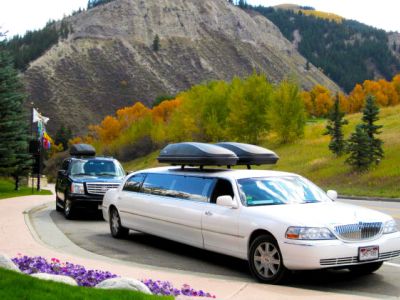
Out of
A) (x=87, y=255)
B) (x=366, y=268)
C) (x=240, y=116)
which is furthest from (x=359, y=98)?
(x=366, y=268)

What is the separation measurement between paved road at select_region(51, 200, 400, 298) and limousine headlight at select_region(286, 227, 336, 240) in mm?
748

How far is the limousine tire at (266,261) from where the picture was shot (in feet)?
25.6

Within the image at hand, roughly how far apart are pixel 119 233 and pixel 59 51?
558 ft

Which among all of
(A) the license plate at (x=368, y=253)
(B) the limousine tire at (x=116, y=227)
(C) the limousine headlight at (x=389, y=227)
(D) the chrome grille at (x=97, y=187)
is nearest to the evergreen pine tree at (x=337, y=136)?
(D) the chrome grille at (x=97, y=187)

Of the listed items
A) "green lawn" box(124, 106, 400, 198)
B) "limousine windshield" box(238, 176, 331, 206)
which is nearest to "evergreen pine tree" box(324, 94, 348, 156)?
"green lawn" box(124, 106, 400, 198)

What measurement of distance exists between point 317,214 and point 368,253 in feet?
2.82

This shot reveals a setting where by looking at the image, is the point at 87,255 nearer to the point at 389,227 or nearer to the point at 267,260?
the point at 267,260

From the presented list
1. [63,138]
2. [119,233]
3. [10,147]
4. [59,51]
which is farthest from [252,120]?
[59,51]

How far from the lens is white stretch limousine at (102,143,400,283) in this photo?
761 centimetres

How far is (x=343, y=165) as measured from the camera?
39.3m

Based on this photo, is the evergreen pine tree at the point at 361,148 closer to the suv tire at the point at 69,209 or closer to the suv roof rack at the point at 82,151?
the suv roof rack at the point at 82,151

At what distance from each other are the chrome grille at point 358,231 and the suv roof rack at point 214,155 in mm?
2804

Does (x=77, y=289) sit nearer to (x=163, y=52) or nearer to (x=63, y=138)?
(x=63, y=138)

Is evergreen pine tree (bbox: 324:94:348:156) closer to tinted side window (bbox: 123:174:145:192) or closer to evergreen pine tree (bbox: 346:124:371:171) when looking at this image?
evergreen pine tree (bbox: 346:124:371:171)
